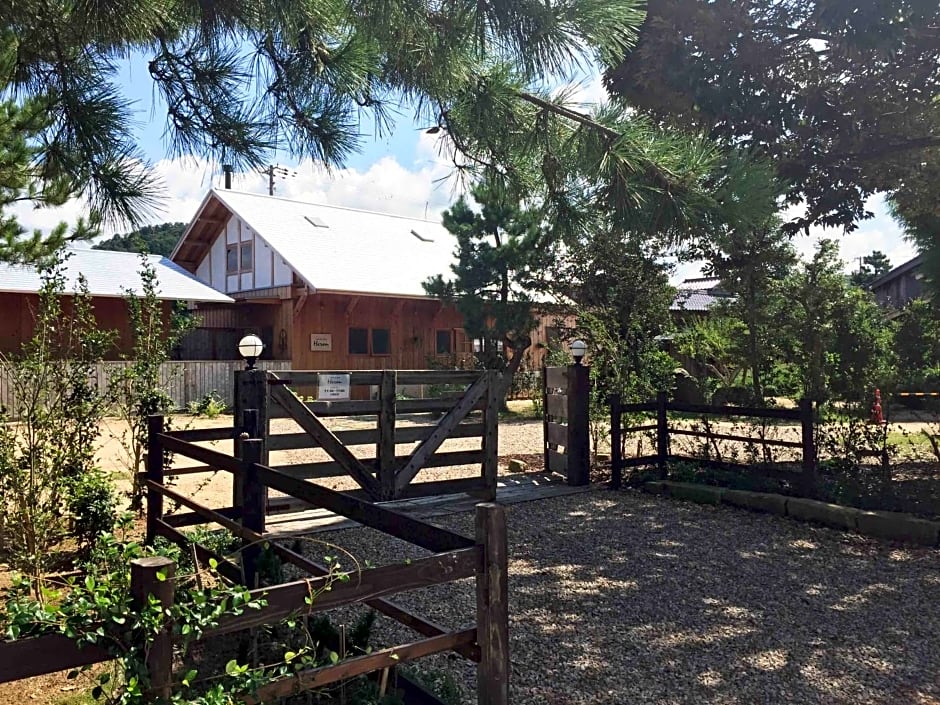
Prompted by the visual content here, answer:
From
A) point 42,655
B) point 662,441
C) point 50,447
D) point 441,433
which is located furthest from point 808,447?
point 42,655

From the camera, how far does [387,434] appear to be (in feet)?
25.0

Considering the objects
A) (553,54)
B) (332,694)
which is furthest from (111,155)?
(332,694)

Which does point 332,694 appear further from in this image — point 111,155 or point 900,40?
point 900,40

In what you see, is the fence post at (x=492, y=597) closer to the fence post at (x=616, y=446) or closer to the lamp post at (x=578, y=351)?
the fence post at (x=616, y=446)

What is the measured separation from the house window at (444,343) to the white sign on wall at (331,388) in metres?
18.0

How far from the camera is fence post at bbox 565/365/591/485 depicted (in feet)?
29.8

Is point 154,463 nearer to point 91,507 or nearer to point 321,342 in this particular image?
point 91,507

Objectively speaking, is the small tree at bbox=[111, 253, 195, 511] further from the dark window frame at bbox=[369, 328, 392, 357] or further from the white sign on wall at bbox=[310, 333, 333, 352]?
the dark window frame at bbox=[369, 328, 392, 357]

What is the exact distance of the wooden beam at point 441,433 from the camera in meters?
7.83

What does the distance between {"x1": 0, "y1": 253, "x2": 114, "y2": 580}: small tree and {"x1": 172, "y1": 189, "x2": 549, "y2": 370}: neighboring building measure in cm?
1599

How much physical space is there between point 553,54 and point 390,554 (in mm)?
4100

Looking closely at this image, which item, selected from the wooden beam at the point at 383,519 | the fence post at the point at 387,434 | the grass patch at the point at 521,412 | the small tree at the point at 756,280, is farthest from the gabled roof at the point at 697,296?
the wooden beam at the point at 383,519

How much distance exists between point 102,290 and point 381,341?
847 centimetres

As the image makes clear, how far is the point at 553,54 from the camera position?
377 centimetres
